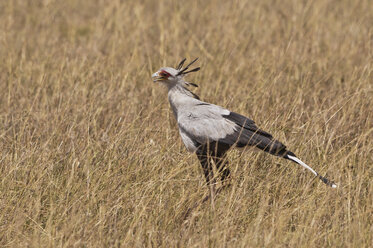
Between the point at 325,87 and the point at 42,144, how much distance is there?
9.40 ft

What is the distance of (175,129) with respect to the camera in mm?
5047

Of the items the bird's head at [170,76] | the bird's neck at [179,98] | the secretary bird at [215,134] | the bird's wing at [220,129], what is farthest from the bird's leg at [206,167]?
the bird's head at [170,76]

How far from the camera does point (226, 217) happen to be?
3.48 m

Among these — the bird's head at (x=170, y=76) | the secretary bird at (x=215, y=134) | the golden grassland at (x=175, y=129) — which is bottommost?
the golden grassland at (x=175, y=129)

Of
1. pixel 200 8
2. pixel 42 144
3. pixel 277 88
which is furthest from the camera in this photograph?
pixel 200 8

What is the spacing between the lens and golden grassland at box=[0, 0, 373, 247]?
351cm

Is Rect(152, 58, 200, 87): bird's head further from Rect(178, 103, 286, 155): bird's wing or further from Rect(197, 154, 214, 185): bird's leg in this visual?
Rect(197, 154, 214, 185): bird's leg

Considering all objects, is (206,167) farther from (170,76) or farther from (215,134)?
(170,76)

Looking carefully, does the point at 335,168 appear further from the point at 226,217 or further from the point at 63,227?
the point at 63,227

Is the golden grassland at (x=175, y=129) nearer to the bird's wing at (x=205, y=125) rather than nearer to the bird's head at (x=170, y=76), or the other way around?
the bird's wing at (x=205, y=125)

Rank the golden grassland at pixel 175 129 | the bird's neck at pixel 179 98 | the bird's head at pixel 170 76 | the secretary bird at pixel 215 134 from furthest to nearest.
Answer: the bird's head at pixel 170 76 < the bird's neck at pixel 179 98 < the secretary bird at pixel 215 134 < the golden grassland at pixel 175 129

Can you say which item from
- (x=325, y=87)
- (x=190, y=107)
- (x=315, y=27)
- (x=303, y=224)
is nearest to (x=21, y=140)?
(x=190, y=107)

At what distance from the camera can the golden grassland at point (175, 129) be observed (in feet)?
11.5

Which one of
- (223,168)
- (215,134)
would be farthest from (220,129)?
(223,168)
